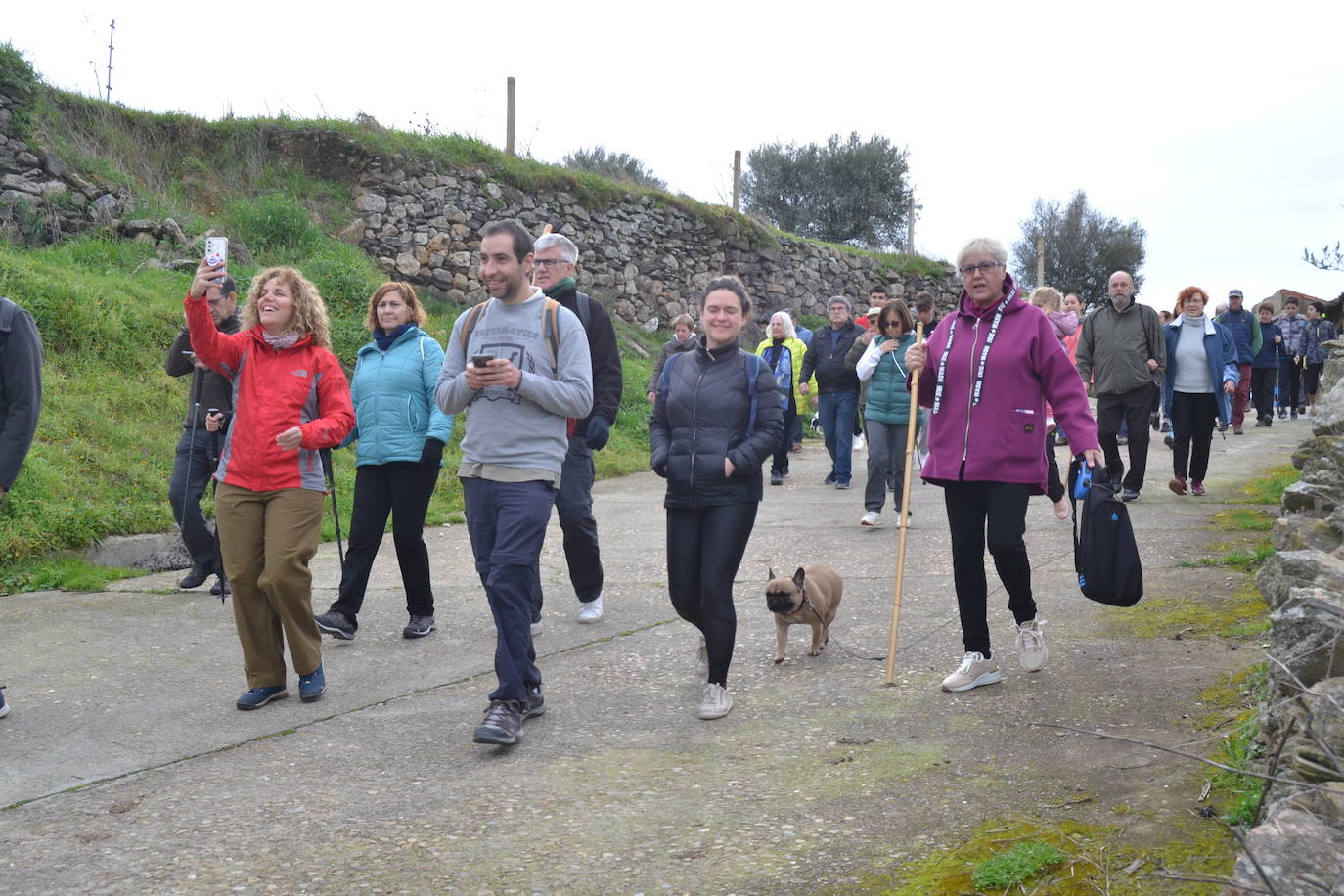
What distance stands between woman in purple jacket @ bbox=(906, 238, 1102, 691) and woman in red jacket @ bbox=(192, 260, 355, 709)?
8.85ft

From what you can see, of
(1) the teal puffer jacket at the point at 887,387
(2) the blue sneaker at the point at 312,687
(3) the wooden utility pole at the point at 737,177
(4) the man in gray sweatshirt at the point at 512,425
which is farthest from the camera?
(3) the wooden utility pole at the point at 737,177

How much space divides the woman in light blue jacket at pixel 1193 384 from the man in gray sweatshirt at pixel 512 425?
23.0ft

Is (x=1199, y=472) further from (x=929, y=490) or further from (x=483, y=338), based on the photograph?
(x=483, y=338)

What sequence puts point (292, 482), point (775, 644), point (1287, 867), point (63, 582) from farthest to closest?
point (63, 582) → point (775, 644) → point (292, 482) → point (1287, 867)

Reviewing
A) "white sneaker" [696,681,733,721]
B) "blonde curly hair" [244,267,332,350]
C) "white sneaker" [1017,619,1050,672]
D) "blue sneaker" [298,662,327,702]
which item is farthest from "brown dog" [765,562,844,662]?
"blonde curly hair" [244,267,332,350]

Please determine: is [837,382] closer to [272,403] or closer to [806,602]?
[806,602]

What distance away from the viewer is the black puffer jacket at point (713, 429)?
197 inches

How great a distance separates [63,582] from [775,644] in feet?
15.7

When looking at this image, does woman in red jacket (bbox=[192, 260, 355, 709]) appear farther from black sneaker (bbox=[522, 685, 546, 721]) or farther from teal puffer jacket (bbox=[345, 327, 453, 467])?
black sneaker (bbox=[522, 685, 546, 721])

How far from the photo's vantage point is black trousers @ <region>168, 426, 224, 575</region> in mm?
7348

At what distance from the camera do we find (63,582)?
7.79 m

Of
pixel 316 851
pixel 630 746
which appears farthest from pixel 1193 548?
pixel 316 851

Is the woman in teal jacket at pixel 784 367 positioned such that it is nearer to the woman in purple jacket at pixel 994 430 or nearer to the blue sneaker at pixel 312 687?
the woman in purple jacket at pixel 994 430

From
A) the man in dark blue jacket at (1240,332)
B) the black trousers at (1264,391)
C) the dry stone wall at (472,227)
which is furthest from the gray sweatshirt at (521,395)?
the black trousers at (1264,391)
